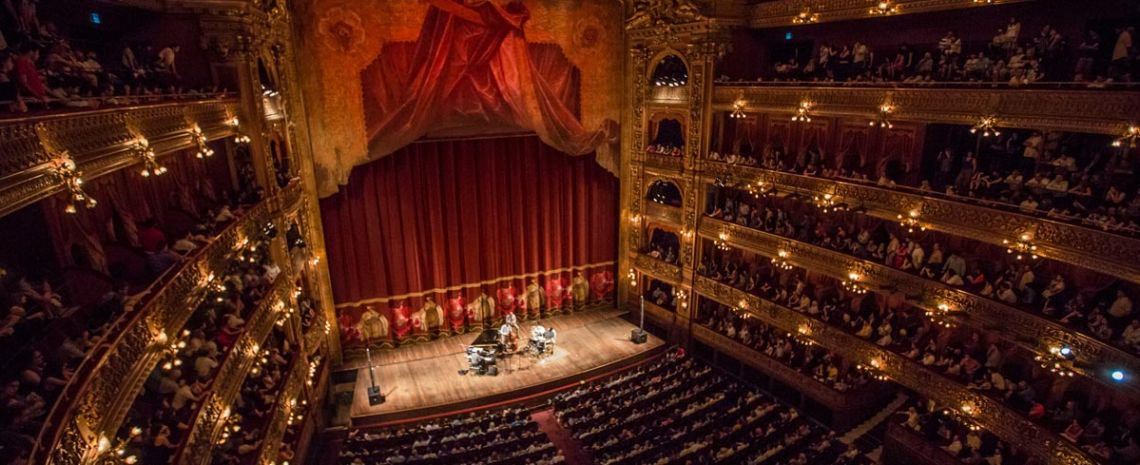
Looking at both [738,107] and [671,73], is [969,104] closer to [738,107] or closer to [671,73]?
[738,107]

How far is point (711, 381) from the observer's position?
1702cm

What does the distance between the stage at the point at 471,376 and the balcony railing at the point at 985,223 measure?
7.07 metres

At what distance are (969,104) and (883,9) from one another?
10.0ft

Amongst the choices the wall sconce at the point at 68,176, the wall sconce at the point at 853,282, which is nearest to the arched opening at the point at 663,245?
the wall sconce at the point at 853,282

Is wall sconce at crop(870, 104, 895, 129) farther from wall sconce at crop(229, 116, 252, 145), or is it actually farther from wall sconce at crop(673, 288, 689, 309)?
wall sconce at crop(229, 116, 252, 145)

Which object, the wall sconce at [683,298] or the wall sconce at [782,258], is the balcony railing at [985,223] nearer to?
the wall sconce at [782,258]

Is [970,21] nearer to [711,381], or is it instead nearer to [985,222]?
[985,222]

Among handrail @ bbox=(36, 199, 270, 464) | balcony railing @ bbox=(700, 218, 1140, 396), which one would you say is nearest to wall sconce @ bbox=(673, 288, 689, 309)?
balcony railing @ bbox=(700, 218, 1140, 396)

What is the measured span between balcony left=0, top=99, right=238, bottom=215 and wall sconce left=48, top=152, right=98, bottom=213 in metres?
0.06

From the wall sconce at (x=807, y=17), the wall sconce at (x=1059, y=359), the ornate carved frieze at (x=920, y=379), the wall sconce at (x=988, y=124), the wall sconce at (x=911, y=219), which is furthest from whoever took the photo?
the wall sconce at (x=807, y=17)

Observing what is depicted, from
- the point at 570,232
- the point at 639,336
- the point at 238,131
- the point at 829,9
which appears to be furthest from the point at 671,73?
the point at 238,131

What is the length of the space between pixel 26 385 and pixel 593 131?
16.0 m

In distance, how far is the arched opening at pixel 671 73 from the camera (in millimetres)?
18453

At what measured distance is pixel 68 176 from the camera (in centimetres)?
638
